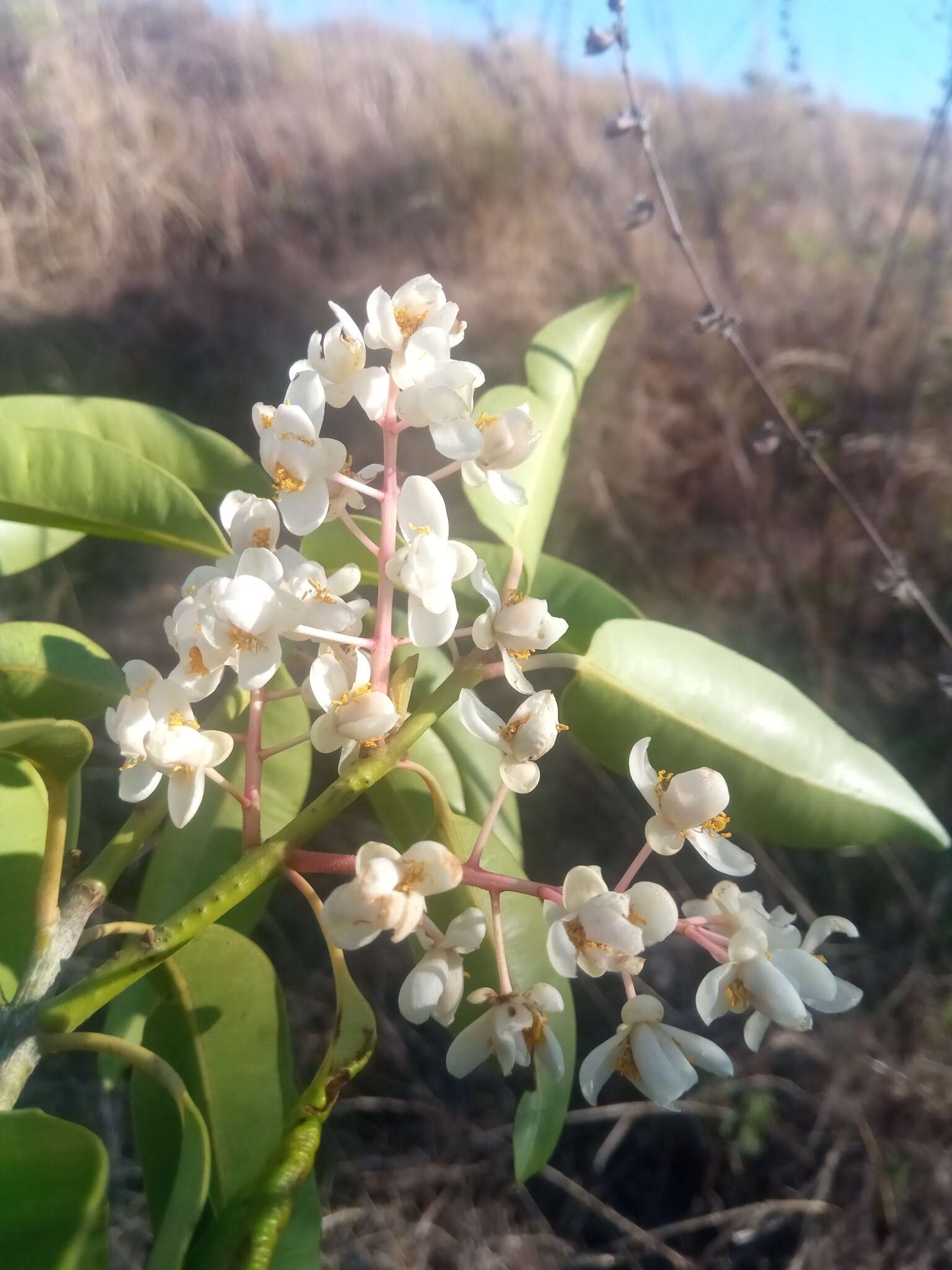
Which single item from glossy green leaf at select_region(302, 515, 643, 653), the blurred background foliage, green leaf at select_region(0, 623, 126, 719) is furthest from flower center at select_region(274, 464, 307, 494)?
the blurred background foliage

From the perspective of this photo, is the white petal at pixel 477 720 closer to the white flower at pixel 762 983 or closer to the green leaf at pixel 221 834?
the white flower at pixel 762 983

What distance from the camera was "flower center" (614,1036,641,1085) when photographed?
0.56m

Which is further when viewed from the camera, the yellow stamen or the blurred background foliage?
the blurred background foliage

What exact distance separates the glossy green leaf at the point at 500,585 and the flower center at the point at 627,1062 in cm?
35

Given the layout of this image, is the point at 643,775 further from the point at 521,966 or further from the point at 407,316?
the point at 407,316

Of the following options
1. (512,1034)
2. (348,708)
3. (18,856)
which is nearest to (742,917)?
(512,1034)

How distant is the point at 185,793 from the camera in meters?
0.55

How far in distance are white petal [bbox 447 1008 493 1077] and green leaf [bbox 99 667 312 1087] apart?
1.15ft

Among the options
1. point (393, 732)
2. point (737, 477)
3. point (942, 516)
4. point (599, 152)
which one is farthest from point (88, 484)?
point (599, 152)

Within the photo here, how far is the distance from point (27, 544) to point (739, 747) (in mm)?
781

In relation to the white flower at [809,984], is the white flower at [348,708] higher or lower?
higher

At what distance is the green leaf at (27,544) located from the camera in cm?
89

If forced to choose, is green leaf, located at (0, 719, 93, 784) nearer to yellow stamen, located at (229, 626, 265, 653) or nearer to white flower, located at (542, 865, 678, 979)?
yellow stamen, located at (229, 626, 265, 653)

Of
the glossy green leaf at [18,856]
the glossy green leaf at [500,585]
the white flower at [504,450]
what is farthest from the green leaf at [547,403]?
the glossy green leaf at [18,856]
